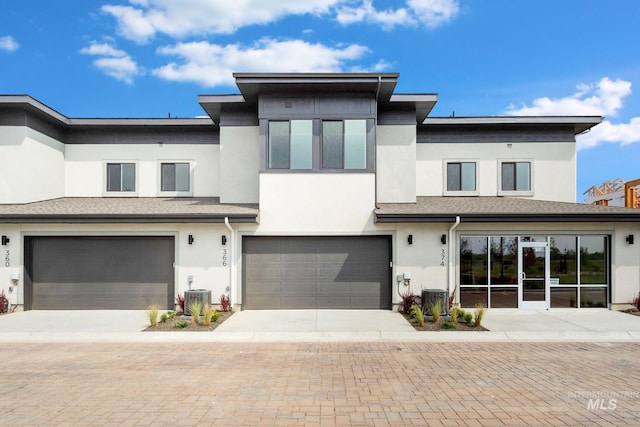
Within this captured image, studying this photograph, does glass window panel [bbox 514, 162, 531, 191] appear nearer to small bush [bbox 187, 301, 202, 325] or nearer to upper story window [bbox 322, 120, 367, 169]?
upper story window [bbox 322, 120, 367, 169]

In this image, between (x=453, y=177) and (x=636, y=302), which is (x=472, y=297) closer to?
(x=636, y=302)

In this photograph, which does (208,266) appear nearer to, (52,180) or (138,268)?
(138,268)

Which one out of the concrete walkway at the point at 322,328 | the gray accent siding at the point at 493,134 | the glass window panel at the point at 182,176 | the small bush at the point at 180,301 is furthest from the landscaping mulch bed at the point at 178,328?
the gray accent siding at the point at 493,134

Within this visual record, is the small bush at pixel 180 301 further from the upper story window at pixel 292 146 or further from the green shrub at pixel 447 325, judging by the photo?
the green shrub at pixel 447 325

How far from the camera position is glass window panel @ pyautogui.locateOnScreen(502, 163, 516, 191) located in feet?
59.4

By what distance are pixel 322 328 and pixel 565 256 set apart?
875 centimetres

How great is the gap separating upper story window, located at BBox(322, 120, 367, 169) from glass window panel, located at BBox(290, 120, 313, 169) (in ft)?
1.55

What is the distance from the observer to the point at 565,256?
47.5 ft

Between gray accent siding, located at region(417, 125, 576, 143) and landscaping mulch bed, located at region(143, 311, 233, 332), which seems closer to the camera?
landscaping mulch bed, located at region(143, 311, 233, 332)

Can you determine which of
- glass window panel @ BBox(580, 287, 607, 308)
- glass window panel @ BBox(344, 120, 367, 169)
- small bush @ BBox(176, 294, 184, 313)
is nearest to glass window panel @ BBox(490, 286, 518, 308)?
glass window panel @ BBox(580, 287, 607, 308)

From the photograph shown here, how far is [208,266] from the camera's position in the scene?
1425cm

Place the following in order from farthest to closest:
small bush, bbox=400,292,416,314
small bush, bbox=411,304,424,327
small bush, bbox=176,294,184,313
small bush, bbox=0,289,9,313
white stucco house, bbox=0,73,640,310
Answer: white stucco house, bbox=0,73,640,310
small bush, bbox=0,289,9,313
small bush, bbox=400,292,416,314
small bush, bbox=176,294,184,313
small bush, bbox=411,304,424,327

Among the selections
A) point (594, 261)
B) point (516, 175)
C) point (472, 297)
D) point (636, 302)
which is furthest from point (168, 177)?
point (636, 302)

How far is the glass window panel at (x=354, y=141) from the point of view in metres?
14.6
